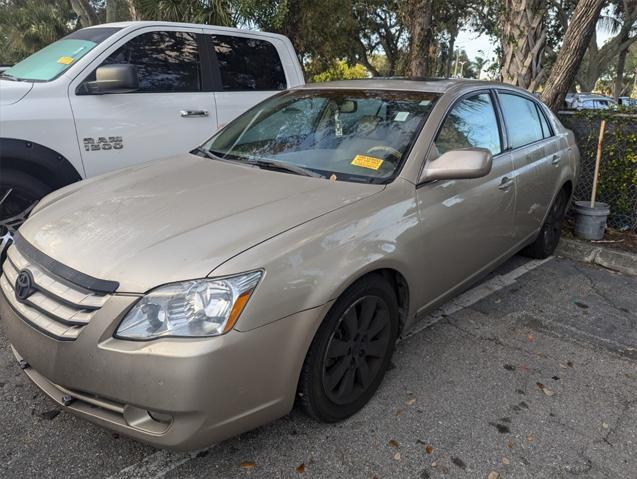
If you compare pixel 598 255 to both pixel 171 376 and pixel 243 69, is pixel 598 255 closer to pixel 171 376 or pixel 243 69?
pixel 243 69

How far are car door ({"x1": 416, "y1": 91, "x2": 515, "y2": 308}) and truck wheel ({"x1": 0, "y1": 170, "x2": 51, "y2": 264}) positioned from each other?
2.79m

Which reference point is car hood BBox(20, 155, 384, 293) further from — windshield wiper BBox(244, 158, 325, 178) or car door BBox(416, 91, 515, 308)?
car door BBox(416, 91, 515, 308)

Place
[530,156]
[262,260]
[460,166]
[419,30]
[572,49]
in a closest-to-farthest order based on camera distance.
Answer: [262,260]
[460,166]
[530,156]
[572,49]
[419,30]

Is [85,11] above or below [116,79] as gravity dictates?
above

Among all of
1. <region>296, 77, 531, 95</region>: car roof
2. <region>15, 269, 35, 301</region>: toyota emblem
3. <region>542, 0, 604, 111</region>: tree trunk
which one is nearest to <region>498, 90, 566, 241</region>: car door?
<region>296, 77, 531, 95</region>: car roof

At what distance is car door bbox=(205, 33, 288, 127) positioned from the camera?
16.0 feet

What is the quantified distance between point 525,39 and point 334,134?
15.3ft

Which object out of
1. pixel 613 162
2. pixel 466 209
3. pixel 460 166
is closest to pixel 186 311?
pixel 460 166

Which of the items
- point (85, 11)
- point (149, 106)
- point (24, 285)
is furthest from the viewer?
point (85, 11)

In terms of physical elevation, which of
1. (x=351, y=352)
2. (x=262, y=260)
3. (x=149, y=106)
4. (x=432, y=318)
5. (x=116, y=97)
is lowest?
(x=432, y=318)

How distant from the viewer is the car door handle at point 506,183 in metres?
3.51

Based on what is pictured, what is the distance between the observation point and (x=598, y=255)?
5000 millimetres

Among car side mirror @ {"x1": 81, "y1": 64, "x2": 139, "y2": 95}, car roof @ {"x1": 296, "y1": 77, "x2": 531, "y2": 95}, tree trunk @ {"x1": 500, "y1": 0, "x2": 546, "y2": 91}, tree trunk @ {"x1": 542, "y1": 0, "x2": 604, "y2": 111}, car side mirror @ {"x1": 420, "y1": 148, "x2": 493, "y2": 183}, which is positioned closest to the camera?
car side mirror @ {"x1": 420, "y1": 148, "x2": 493, "y2": 183}

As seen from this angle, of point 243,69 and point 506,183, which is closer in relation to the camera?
point 506,183
